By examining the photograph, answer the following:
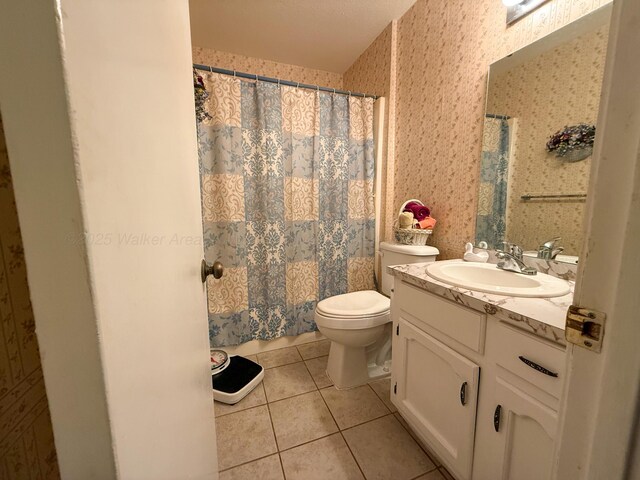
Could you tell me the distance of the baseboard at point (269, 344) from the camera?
5.88ft

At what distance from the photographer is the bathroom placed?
23 cm

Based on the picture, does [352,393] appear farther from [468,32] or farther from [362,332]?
[468,32]

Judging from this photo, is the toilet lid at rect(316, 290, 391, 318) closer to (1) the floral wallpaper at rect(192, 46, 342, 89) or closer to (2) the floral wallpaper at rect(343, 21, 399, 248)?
(2) the floral wallpaper at rect(343, 21, 399, 248)

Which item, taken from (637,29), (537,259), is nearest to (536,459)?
(537,259)

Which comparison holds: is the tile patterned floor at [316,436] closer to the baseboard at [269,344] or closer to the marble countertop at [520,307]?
the baseboard at [269,344]

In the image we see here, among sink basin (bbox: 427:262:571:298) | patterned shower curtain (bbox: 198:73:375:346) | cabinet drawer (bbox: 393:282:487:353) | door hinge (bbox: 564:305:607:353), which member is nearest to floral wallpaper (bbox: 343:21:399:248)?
patterned shower curtain (bbox: 198:73:375:346)

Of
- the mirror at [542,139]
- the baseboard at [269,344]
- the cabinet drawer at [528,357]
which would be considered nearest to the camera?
the cabinet drawer at [528,357]

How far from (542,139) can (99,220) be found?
142 cm

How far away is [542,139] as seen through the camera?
3.37ft

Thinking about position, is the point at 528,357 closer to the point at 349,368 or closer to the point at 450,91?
the point at 349,368

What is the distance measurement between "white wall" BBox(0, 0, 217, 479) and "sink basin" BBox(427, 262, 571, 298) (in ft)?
2.81

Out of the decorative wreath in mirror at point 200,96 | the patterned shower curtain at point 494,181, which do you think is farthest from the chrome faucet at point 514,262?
the decorative wreath in mirror at point 200,96

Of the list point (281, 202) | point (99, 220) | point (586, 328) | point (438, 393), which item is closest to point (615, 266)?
point (586, 328)

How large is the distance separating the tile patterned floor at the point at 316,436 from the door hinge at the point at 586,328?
3.35 feet
